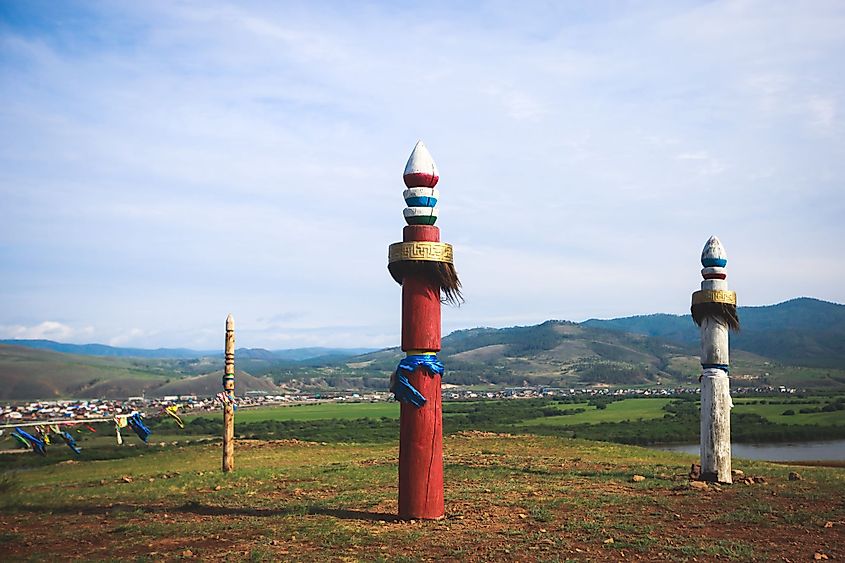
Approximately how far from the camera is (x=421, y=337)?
13.5 metres

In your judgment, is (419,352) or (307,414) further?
(307,414)

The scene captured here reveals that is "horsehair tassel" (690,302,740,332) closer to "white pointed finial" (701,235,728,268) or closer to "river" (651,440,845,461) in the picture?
"white pointed finial" (701,235,728,268)

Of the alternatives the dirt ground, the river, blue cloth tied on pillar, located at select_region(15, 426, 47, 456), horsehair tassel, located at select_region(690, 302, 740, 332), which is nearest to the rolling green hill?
the river

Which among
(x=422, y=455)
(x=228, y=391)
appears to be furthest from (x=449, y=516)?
(x=228, y=391)

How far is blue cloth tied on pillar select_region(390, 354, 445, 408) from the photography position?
13344 mm

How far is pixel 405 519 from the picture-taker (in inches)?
525

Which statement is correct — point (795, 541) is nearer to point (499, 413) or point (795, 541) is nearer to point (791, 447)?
point (791, 447)

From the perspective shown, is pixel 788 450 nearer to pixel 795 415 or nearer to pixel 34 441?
pixel 795 415

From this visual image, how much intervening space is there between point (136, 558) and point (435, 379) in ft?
18.9

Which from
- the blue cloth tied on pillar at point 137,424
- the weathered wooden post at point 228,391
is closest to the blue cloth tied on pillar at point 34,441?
the blue cloth tied on pillar at point 137,424

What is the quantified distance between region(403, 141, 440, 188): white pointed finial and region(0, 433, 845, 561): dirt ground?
20.8 feet

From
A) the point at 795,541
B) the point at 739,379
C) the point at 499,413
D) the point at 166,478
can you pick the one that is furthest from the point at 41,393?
the point at 739,379

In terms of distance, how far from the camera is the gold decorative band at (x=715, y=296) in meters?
19.1

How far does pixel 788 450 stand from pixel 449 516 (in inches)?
1952
